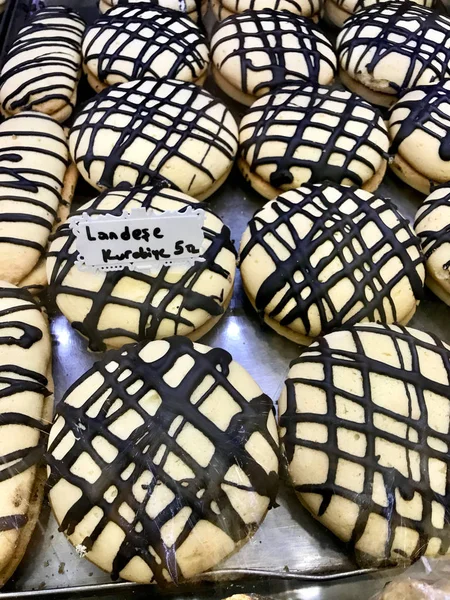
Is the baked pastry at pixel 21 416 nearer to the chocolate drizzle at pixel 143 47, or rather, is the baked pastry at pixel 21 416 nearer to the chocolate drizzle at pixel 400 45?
the chocolate drizzle at pixel 143 47

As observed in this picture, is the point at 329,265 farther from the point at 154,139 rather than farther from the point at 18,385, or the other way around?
the point at 18,385

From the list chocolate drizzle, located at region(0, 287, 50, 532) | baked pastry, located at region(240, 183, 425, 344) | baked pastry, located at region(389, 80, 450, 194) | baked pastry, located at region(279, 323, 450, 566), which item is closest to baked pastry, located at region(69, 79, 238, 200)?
baked pastry, located at region(240, 183, 425, 344)

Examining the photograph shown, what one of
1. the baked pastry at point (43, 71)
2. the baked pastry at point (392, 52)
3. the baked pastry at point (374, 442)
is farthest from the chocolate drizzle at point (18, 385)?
the baked pastry at point (392, 52)

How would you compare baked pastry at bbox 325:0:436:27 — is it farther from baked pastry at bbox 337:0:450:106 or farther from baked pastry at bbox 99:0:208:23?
baked pastry at bbox 99:0:208:23

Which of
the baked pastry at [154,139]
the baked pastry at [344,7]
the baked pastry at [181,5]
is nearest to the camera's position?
the baked pastry at [154,139]

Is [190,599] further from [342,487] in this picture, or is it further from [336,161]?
[336,161]

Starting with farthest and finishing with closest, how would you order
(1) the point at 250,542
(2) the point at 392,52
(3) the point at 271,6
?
(3) the point at 271,6
(2) the point at 392,52
(1) the point at 250,542

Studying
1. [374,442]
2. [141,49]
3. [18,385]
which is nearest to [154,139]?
[141,49]
